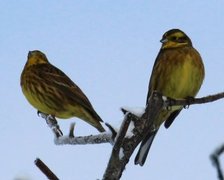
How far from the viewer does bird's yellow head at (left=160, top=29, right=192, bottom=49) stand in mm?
5953

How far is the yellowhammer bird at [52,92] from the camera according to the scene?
6.23m

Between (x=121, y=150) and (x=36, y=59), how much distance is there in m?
5.93

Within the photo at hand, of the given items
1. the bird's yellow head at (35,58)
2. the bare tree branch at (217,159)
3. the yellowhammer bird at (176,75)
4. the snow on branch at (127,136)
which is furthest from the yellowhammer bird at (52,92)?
the bare tree branch at (217,159)

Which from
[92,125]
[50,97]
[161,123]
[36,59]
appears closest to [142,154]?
[161,123]

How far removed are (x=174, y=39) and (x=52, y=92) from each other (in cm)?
179

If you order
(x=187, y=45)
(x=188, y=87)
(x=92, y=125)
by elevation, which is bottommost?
(x=92, y=125)

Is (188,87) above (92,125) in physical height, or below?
above

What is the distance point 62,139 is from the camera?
290 cm

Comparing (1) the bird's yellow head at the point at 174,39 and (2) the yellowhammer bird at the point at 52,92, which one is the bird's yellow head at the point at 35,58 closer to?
(2) the yellowhammer bird at the point at 52,92

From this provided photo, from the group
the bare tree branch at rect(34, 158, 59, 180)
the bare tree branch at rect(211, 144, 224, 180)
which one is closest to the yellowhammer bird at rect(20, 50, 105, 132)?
the bare tree branch at rect(34, 158, 59, 180)

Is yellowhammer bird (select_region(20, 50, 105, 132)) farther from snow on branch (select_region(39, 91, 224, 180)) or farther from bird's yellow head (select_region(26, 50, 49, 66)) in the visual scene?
snow on branch (select_region(39, 91, 224, 180))

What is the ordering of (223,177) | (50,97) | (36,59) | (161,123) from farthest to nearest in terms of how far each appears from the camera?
(36,59) < (50,97) < (161,123) < (223,177)

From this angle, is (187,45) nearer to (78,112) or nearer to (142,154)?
(78,112)

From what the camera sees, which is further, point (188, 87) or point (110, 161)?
point (188, 87)
